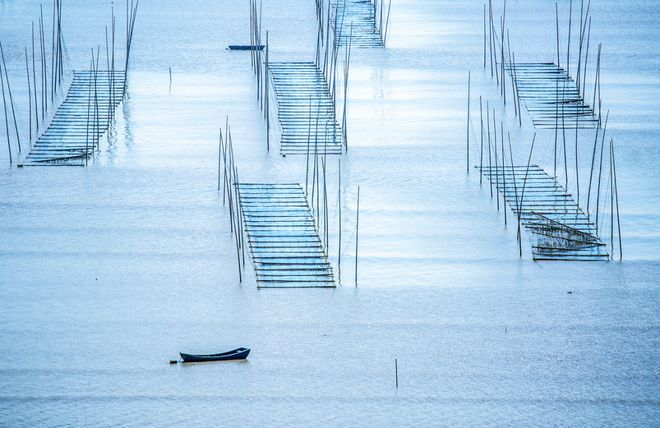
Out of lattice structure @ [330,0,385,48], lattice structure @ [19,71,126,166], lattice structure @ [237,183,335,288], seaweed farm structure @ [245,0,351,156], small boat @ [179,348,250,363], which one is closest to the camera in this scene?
small boat @ [179,348,250,363]

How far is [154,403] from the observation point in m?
3.30

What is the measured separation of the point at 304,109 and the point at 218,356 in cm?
257

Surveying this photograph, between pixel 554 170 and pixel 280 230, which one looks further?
pixel 554 170

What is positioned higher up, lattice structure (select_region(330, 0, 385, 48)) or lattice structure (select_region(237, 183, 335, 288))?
lattice structure (select_region(330, 0, 385, 48))

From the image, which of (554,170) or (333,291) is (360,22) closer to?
(554,170)

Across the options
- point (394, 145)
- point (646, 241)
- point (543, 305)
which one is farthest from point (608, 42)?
point (543, 305)

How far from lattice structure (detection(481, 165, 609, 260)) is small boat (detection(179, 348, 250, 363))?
4.43 ft

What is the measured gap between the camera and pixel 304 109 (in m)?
5.92

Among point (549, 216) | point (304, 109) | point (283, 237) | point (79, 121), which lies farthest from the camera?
point (304, 109)

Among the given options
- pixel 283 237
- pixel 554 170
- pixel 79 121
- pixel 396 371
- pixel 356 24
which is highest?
pixel 356 24

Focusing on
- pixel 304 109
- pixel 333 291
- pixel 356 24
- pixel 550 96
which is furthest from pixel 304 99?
pixel 333 291

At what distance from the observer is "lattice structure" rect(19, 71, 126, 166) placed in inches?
210

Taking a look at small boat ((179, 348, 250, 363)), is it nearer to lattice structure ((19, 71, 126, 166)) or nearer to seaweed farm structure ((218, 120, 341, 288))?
seaweed farm structure ((218, 120, 341, 288))

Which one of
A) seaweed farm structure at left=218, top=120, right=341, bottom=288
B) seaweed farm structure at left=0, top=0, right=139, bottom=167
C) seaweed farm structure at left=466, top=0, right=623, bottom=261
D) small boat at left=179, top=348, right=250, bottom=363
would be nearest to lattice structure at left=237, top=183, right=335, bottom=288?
seaweed farm structure at left=218, top=120, right=341, bottom=288
